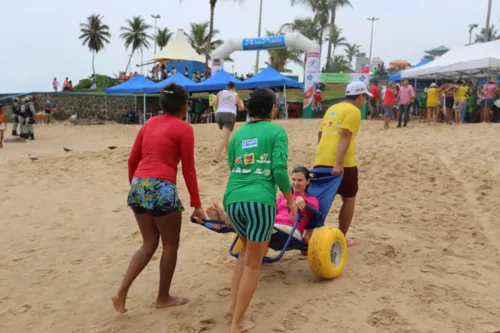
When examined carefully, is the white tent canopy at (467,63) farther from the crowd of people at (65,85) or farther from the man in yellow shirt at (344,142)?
the crowd of people at (65,85)

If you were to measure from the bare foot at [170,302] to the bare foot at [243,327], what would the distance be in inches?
27.3

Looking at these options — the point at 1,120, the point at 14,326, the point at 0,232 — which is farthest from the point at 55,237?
the point at 1,120

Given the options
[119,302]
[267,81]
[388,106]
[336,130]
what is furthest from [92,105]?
[119,302]

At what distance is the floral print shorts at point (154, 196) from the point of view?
130 inches

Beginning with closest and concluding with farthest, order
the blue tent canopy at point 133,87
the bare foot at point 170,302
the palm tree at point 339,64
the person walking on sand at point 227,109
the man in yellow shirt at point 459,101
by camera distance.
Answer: the bare foot at point 170,302, the person walking on sand at point 227,109, the man in yellow shirt at point 459,101, the blue tent canopy at point 133,87, the palm tree at point 339,64

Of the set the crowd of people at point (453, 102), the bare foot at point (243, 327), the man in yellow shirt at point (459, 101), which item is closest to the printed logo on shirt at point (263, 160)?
the bare foot at point (243, 327)

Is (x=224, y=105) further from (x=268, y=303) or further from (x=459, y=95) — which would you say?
(x=459, y=95)

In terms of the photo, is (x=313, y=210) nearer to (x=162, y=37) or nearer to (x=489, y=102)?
(x=489, y=102)

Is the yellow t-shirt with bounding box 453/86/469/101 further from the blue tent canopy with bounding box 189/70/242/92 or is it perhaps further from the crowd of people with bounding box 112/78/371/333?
the crowd of people with bounding box 112/78/371/333

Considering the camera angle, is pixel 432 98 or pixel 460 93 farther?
pixel 432 98

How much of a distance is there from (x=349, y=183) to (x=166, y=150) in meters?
2.12

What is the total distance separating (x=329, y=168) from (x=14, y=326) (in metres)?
3.16

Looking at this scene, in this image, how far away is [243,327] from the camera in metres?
3.18

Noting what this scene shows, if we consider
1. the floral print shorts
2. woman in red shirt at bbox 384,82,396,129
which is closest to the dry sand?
the floral print shorts
